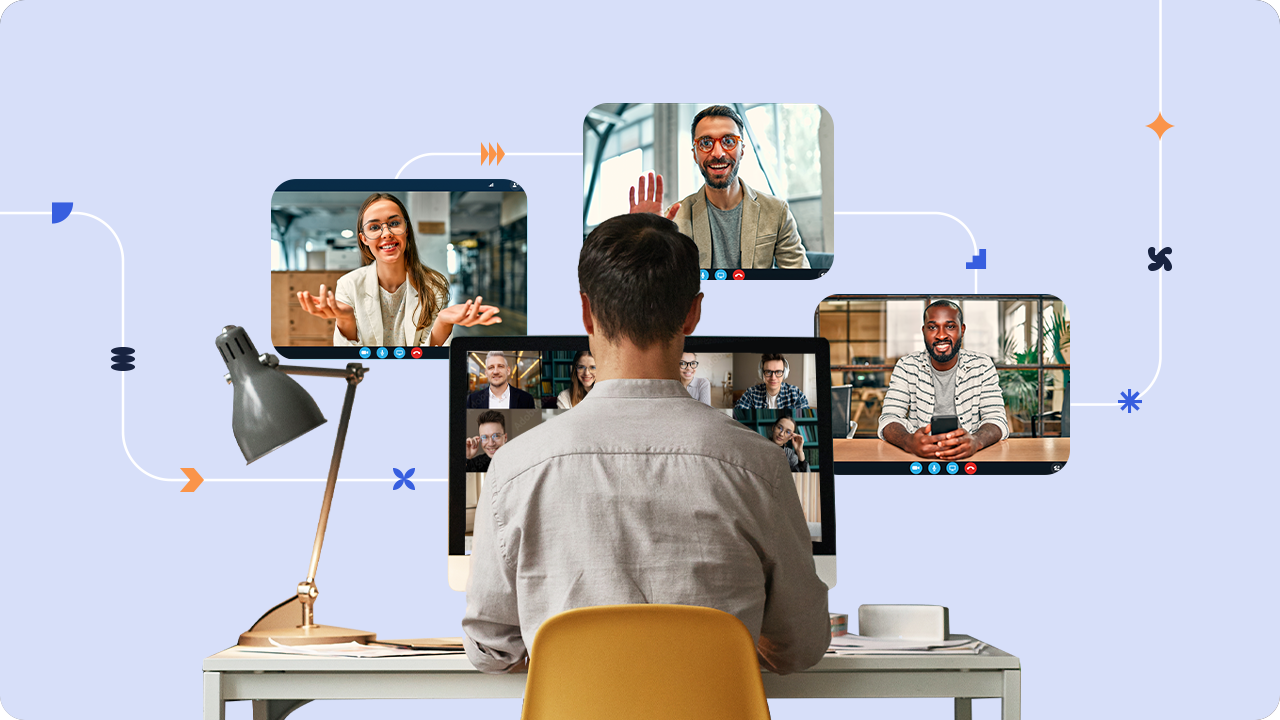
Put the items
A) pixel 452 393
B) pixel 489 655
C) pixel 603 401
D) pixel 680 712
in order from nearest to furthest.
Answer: pixel 680 712, pixel 603 401, pixel 489 655, pixel 452 393

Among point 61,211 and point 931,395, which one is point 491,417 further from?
point 61,211

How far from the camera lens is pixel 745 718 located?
1.35 m

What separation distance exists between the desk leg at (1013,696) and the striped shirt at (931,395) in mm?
712

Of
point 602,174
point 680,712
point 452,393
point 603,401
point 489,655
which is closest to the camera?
point 680,712

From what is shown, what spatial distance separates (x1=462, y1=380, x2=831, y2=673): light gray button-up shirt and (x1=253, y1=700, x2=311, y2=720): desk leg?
33.2 inches

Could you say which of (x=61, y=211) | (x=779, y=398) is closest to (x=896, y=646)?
(x=779, y=398)

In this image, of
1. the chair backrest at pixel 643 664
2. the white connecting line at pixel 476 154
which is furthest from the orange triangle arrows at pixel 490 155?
the chair backrest at pixel 643 664

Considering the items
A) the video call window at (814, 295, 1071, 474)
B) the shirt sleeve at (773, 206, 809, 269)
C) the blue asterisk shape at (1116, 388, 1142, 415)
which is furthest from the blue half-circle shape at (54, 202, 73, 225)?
the blue asterisk shape at (1116, 388, 1142, 415)

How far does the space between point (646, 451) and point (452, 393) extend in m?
0.71

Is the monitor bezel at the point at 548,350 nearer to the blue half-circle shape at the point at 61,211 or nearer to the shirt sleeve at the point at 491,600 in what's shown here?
the shirt sleeve at the point at 491,600

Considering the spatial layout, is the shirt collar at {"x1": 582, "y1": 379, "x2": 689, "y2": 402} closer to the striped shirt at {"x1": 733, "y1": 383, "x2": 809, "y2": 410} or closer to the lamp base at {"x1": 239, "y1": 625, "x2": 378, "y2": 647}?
the striped shirt at {"x1": 733, "y1": 383, "x2": 809, "y2": 410}

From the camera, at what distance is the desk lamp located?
1.98 metres

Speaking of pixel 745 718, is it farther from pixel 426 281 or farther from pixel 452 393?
pixel 426 281

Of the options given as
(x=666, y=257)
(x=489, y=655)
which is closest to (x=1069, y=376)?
(x=666, y=257)
